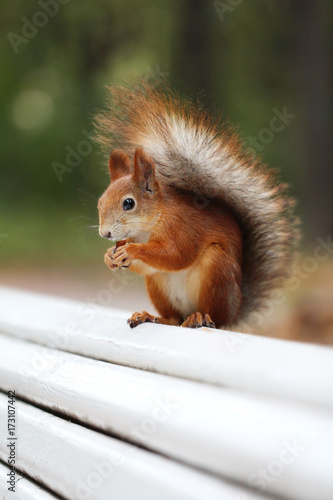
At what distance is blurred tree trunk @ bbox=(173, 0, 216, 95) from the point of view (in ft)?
12.0

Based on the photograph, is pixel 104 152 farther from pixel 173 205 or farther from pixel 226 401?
pixel 226 401

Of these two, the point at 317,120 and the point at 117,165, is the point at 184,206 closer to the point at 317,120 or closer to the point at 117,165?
the point at 117,165

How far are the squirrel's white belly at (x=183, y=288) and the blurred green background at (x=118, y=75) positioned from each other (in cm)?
247

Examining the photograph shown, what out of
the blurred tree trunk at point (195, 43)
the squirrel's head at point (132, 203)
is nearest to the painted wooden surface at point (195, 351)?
the squirrel's head at point (132, 203)

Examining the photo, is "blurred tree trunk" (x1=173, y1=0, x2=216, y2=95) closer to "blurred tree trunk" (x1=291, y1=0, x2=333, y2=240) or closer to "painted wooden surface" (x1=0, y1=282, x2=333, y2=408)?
"blurred tree trunk" (x1=291, y1=0, x2=333, y2=240)

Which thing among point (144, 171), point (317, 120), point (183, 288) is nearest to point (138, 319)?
point (183, 288)

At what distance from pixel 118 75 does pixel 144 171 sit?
2837mm

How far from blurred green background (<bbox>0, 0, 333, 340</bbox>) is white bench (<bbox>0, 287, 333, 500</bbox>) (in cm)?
250

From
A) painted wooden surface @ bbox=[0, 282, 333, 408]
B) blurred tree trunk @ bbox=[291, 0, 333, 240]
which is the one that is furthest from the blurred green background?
painted wooden surface @ bbox=[0, 282, 333, 408]

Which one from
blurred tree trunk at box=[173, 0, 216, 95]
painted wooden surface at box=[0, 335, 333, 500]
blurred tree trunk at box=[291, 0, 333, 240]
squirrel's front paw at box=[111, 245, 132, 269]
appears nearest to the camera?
painted wooden surface at box=[0, 335, 333, 500]

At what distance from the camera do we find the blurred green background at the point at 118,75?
3332 mm

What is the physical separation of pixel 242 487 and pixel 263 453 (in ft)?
0.15

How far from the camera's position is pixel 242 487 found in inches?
17.3

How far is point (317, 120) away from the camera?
3.28 m
